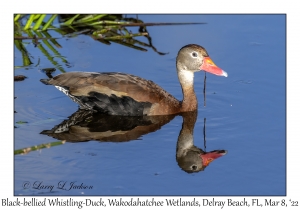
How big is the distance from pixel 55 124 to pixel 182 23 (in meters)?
4.43

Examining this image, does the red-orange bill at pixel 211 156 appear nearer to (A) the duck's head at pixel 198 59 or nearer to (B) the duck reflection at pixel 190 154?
(B) the duck reflection at pixel 190 154

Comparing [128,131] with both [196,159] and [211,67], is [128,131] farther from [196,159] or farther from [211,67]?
[211,67]

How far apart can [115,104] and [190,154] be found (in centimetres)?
170

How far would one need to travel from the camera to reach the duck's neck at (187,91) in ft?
38.4

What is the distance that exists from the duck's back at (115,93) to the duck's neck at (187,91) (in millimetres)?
307

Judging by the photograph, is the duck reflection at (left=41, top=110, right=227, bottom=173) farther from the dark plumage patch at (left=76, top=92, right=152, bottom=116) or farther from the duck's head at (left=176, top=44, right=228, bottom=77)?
the duck's head at (left=176, top=44, right=228, bottom=77)

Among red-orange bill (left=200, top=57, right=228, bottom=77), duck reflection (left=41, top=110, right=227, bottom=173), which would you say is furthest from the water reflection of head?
red-orange bill (left=200, top=57, right=228, bottom=77)

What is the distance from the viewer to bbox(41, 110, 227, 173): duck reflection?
9.96 m

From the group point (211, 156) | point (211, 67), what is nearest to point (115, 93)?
point (211, 67)

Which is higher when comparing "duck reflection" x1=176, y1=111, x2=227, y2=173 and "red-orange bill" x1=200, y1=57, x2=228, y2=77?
"red-orange bill" x1=200, y1=57, x2=228, y2=77

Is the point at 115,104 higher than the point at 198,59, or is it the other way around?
the point at 198,59

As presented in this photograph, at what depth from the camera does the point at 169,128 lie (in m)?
11.1

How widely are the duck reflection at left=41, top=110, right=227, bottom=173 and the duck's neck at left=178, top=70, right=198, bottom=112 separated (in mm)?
115

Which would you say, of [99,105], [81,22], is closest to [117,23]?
Result: [81,22]
